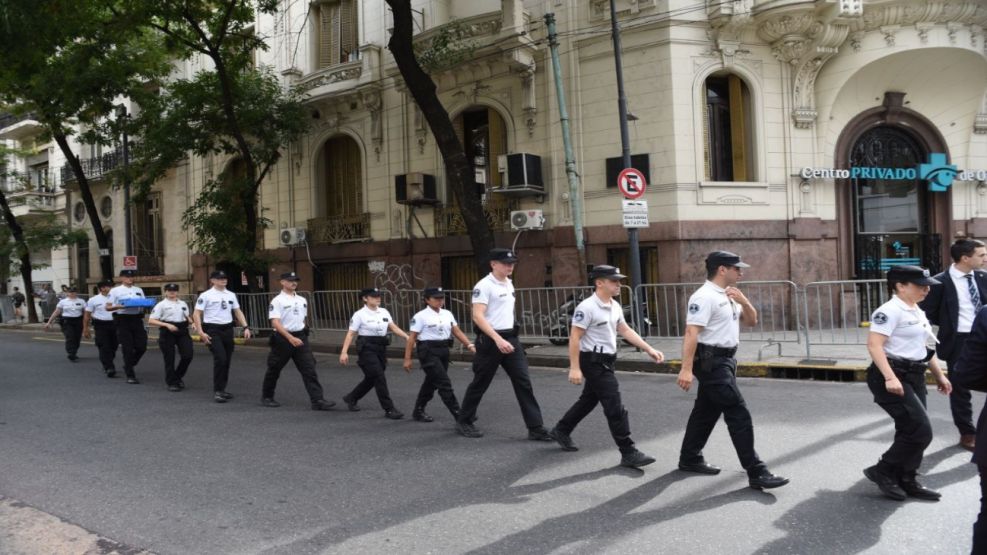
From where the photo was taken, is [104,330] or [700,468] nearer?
[700,468]

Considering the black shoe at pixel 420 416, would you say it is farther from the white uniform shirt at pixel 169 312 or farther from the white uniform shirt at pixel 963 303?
the white uniform shirt at pixel 963 303

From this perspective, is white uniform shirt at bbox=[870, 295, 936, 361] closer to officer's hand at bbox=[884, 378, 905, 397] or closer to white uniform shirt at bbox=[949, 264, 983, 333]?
officer's hand at bbox=[884, 378, 905, 397]

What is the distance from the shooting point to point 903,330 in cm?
498

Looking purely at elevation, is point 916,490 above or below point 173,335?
below

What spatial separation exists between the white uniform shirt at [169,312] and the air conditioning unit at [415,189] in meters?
7.93

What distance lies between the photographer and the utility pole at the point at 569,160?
14656 millimetres

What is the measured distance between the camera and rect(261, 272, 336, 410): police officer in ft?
28.8

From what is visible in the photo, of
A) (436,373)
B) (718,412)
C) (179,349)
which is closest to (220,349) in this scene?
(179,349)

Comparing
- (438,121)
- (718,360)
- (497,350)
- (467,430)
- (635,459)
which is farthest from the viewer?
(438,121)

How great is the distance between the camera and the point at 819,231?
15.2m

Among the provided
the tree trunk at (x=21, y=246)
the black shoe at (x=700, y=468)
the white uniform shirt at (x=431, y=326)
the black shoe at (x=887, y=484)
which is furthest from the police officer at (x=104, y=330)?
the tree trunk at (x=21, y=246)

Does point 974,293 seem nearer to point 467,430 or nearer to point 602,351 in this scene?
point 602,351

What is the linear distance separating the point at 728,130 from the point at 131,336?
12278 mm

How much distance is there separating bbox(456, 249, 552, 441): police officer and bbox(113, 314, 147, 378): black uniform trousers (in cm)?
693
